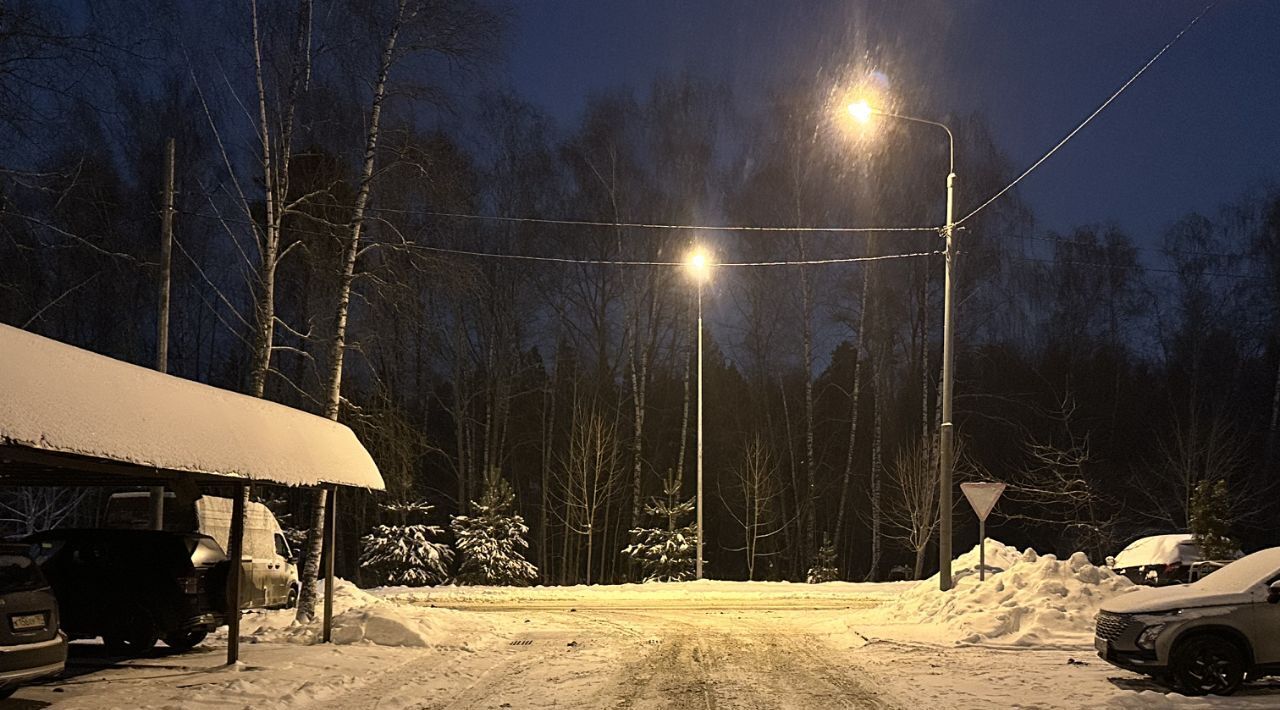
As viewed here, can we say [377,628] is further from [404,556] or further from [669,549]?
[669,549]

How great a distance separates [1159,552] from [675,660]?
1949cm

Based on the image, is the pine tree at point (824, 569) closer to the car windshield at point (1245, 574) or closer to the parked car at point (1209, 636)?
the car windshield at point (1245, 574)

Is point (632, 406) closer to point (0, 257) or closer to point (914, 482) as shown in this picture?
point (914, 482)

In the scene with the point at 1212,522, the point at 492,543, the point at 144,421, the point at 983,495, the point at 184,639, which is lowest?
the point at 492,543

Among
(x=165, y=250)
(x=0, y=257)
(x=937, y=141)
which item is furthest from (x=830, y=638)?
(x=937, y=141)

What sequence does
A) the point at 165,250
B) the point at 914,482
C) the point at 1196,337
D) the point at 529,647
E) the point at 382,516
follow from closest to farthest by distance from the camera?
the point at 529,647 → the point at 165,250 → the point at 914,482 → the point at 382,516 → the point at 1196,337

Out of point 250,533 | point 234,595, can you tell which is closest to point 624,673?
point 234,595

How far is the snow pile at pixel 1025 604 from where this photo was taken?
609 inches

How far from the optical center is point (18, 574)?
9766 millimetres

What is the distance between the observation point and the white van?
1958cm

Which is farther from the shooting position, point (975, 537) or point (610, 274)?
point (975, 537)

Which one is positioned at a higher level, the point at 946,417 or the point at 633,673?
the point at 946,417

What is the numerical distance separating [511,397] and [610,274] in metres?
6.33

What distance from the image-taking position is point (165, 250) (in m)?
20.2
